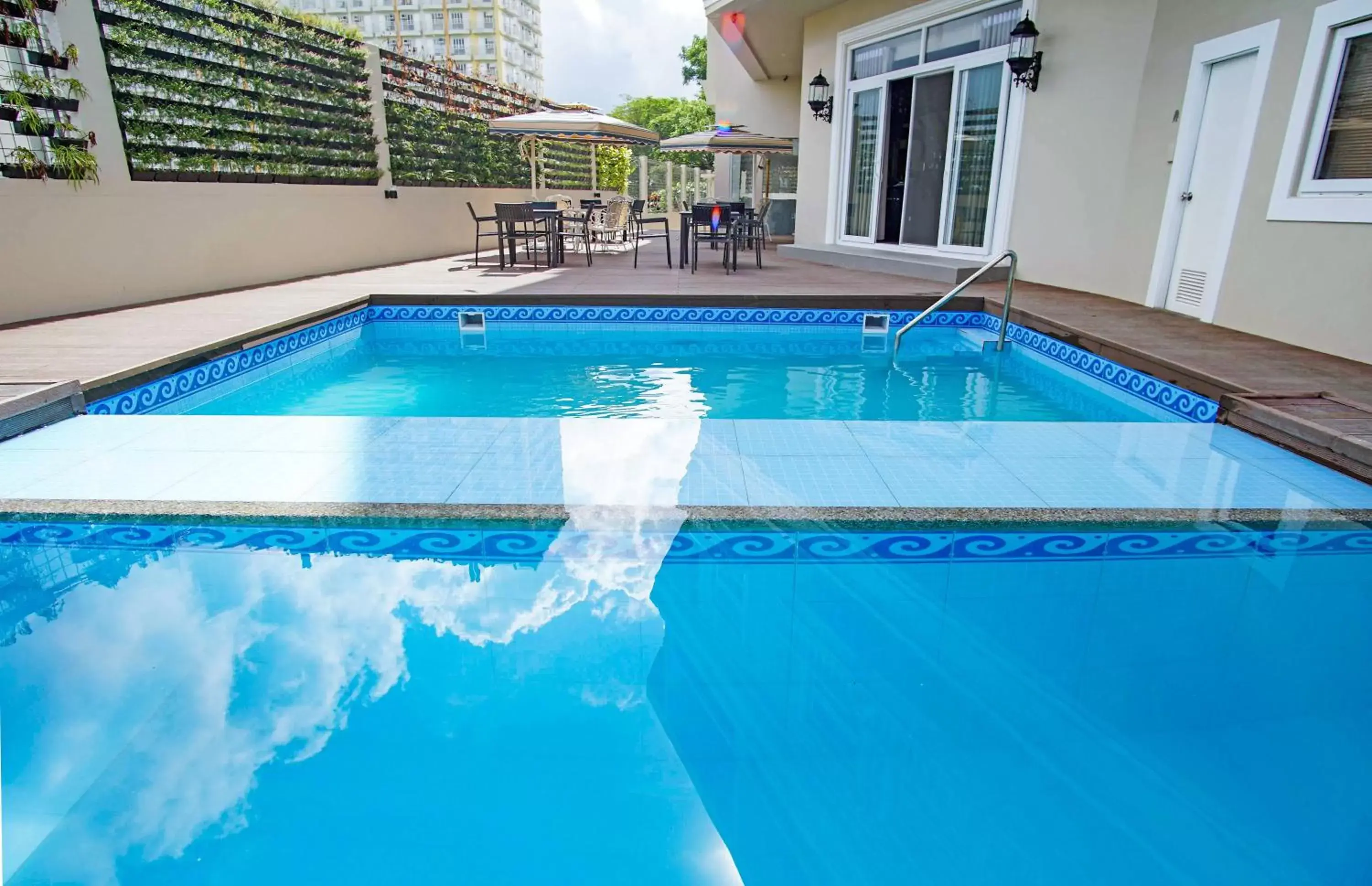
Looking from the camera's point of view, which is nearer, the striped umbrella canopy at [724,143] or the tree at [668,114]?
the striped umbrella canopy at [724,143]

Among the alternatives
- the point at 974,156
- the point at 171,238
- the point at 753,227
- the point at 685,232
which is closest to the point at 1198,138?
the point at 974,156

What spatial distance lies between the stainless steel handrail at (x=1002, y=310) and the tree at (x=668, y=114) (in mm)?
33982

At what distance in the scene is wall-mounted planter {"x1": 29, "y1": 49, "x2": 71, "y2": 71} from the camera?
5.37m

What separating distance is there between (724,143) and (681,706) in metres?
9.60

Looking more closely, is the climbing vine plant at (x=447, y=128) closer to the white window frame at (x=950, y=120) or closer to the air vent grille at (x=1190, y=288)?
the white window frame at (x=950, y=120)

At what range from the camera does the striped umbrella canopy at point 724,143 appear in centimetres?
1033

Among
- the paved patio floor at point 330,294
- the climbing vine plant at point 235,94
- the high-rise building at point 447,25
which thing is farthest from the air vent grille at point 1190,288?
the high-rise building at point 447,25

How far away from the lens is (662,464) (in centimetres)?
303

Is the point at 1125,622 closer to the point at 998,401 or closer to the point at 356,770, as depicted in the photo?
the point at 356,770

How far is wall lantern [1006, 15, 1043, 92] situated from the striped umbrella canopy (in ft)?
12.8

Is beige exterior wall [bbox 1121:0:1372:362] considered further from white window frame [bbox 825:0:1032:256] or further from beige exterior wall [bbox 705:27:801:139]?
beige exterior wall [bbox 705:27:801:139]

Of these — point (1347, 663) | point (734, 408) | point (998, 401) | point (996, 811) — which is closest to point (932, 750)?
point (996, 811)

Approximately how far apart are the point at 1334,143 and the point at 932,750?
15.7ft

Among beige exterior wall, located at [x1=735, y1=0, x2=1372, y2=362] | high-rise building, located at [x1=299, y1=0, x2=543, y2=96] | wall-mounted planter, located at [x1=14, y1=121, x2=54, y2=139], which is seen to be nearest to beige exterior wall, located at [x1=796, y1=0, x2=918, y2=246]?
beige exterior wall, located at [x1=735, y1=0, x2=1372, y2=362]
